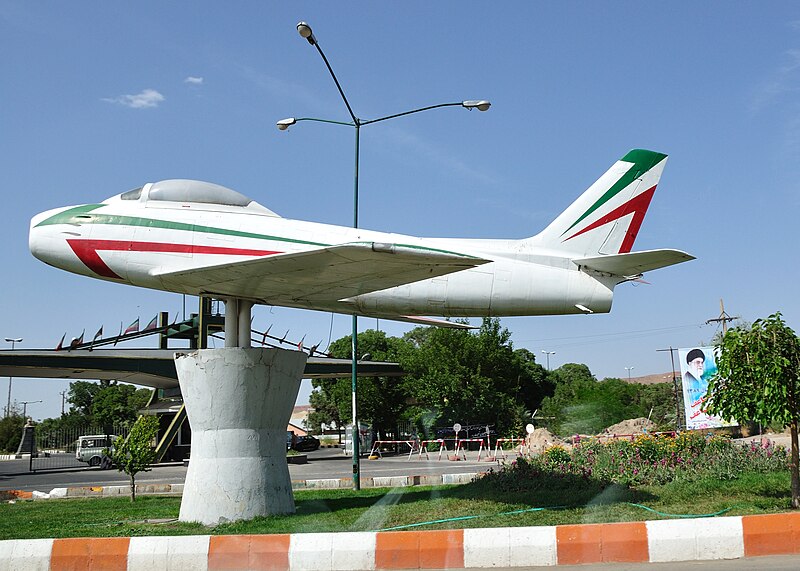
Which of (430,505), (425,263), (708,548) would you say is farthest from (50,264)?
(708,548)

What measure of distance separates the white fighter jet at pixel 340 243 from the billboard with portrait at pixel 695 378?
3141 cm

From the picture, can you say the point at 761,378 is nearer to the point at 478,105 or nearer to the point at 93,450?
the point at 478,105

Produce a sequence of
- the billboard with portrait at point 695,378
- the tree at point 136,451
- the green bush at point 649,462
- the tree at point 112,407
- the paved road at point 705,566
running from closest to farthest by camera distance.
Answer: the paved road at point 705,566
the green bush at point 649,462
the tree at point 136,451
the billboard with portrait at point 695,378
the tree at point 112,407

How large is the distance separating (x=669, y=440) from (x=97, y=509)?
15329 mm

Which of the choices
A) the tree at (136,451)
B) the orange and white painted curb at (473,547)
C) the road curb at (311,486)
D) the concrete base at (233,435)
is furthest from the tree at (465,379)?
the orange and white painted curb at (473,547)

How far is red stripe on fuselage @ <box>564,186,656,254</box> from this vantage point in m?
14.1

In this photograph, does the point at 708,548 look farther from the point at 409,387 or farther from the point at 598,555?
the point at 409,387

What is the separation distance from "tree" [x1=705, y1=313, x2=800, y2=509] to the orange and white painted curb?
3.22 m

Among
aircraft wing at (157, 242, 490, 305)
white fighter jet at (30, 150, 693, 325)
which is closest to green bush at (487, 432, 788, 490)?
white fighter jet at (30, 150, 693, 325)

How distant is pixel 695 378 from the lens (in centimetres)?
4188

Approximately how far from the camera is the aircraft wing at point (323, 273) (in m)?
10.9

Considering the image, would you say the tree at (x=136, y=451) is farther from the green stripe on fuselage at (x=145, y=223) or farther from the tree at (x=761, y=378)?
the tree at (x=761, y=378)

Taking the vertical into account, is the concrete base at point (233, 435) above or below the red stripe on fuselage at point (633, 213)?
below

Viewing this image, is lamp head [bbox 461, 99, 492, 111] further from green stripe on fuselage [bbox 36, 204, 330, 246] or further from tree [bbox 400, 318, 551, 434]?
tree [bbox 400, 318, 551, 434]
